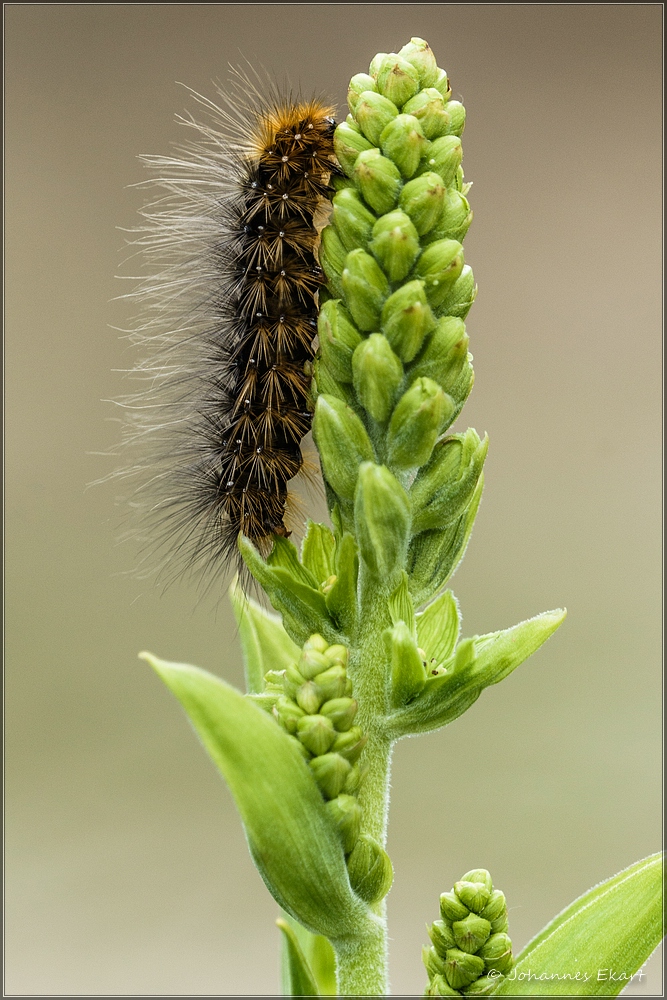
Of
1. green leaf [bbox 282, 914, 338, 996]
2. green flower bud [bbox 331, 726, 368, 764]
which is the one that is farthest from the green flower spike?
green leaf [bbox 282, 914, 338, 996]

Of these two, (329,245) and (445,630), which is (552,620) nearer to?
(445,630)

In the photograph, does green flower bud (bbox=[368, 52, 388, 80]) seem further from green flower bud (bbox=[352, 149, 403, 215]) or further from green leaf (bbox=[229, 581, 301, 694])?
green leaf (bbox=[229, 581, 301, 694])

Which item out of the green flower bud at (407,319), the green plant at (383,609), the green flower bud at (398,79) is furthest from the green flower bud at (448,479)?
the green flower bud at (398,79)

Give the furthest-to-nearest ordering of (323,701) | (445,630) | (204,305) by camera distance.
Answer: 1. (204,305)
2. (445,630)
3. (323,701)

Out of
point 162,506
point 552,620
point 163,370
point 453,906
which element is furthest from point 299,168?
point 453,906

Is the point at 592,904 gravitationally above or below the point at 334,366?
below

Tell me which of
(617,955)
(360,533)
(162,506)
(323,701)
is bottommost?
(617,955)
